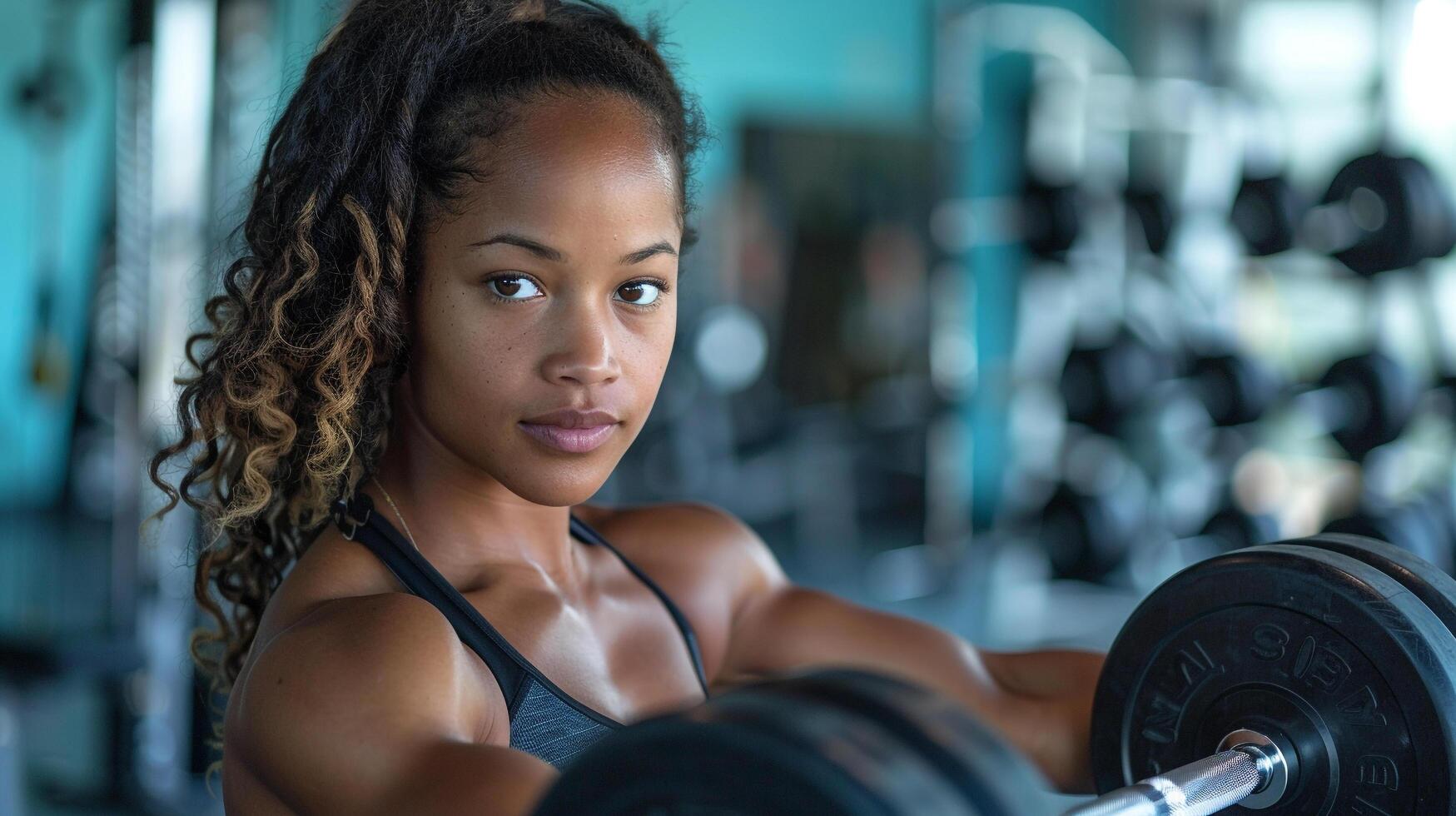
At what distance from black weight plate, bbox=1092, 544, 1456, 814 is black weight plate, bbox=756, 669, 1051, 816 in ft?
1.42

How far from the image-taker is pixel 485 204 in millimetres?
905

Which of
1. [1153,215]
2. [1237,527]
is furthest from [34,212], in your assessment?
[1237,527]

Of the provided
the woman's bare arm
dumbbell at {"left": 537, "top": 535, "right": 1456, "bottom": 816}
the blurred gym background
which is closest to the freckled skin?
the woman's bare arm

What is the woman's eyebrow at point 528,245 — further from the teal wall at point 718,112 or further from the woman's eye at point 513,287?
the teal wall at point 718,112

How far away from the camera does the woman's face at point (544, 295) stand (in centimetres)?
90

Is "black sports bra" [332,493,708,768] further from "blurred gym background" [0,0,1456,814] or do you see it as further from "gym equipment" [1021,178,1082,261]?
"gym equipment" [1021,178,1082,261]

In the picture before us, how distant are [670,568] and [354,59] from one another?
53 cm

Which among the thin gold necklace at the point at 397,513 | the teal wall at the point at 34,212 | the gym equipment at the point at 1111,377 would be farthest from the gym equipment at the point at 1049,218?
the thin gold necklace at the point at 397,513

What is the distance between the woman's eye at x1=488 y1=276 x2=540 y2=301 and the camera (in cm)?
91

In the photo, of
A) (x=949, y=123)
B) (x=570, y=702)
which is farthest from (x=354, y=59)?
(x=949, y=123)

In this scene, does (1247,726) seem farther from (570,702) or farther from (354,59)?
(354,59)

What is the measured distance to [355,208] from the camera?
935 mm

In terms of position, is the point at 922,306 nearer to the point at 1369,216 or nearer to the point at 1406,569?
the point at 1369,216

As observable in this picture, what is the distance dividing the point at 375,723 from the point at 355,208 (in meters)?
0.39
